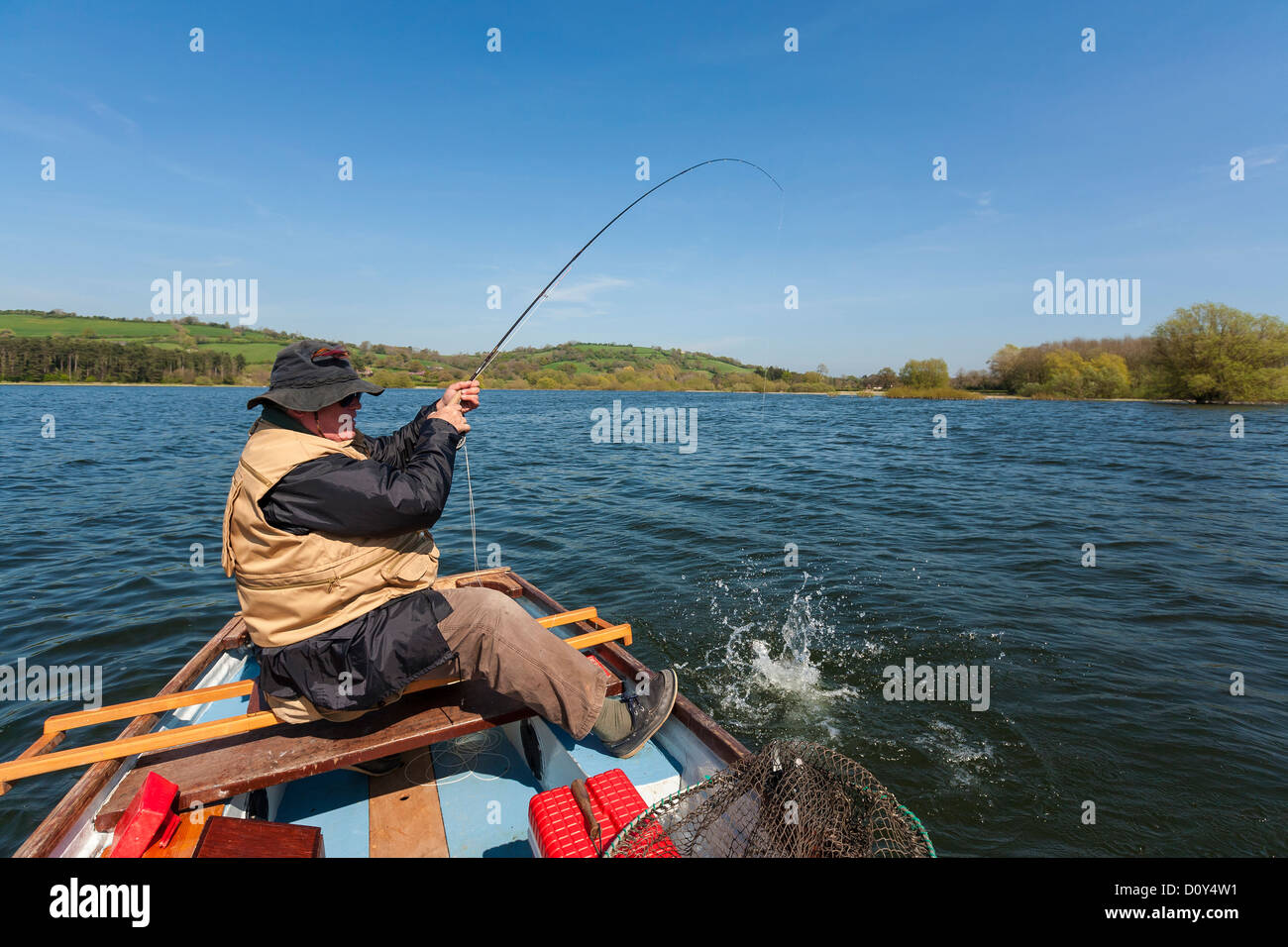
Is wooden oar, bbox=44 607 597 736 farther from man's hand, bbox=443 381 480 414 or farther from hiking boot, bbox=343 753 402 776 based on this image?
man's hand, bbox=443 381 480 414

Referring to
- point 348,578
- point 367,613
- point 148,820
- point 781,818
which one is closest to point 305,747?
point 148,820

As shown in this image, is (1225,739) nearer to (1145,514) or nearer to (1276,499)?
(1145,514)

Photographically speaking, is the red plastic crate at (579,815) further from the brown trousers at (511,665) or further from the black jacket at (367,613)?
the black jacket at (367,613)

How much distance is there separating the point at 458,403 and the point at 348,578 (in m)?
1.42

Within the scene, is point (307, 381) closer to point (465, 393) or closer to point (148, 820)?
point (465, 393)

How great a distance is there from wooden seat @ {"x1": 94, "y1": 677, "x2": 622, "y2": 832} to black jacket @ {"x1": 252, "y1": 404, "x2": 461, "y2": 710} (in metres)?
0.34

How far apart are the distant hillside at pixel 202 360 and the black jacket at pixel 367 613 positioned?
67.0 m

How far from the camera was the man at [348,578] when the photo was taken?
3.07 metres

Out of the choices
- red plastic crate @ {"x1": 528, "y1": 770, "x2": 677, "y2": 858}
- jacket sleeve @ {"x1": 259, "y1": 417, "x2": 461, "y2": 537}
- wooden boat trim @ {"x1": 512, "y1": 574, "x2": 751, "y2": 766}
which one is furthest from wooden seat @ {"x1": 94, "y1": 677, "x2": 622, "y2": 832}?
jacket sleeve @ {"x1": 259, "y1": 417, "x2": 461, "y2": 537}

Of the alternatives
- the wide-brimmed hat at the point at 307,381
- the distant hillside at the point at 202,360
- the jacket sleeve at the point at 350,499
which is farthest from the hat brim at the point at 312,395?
the distant hillside at the point at 202,360

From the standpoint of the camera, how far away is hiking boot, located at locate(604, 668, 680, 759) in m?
4.29

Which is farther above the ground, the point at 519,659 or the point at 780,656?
the point at 519,659

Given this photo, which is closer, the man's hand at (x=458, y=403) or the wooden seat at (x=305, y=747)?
the wooden seat at (x=305, y=747)

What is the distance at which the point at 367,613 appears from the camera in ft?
11.0
